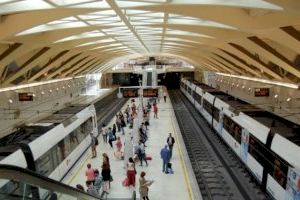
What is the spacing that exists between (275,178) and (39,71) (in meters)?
24.9

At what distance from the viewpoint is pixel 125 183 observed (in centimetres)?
1388

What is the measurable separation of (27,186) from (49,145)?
925 centimetres

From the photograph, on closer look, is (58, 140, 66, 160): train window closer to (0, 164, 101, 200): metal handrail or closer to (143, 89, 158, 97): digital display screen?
(143, 89, 158, 97): digital display screen

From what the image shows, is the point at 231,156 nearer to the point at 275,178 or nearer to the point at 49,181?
the point at 275,178

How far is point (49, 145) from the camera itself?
13414 mm

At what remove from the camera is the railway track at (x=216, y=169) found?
13681 millimetres

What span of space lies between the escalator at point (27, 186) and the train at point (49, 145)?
11.4 ft

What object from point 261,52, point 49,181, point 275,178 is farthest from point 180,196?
point 261,52

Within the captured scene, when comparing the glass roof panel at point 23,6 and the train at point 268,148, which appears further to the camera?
the glass roof panel at point 23,6

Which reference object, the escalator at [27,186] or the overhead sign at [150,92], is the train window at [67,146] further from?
the escalator at [27,186]

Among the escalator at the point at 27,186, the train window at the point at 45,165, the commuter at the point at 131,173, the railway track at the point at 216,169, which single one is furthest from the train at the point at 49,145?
the railway track at the point at 216,169

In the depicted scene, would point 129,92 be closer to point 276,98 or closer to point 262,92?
point 262,92

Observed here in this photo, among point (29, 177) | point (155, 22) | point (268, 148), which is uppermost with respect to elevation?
point (155, 22)

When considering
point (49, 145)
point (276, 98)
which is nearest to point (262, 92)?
point (276, 98)
